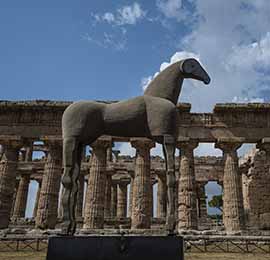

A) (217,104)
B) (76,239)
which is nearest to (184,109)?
(217,104)

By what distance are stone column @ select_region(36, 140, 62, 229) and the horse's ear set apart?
60.5 ft

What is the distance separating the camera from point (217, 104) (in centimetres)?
2356

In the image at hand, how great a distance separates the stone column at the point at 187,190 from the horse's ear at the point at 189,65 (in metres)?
16.6

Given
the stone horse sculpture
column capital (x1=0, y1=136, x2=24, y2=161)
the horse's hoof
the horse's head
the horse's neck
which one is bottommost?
the horse's hoof

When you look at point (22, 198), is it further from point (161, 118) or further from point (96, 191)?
point (161, 118)

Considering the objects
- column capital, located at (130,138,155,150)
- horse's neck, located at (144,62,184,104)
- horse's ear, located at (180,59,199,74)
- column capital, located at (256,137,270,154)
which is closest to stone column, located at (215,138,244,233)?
column capital, located at (256,137,270,154)

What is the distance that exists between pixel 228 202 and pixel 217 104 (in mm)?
7427

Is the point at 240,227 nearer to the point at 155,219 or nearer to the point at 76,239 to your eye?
the point at 155,219

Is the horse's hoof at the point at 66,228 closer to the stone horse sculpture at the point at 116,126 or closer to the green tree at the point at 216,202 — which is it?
the stone horse sculpture at the point at 116,126

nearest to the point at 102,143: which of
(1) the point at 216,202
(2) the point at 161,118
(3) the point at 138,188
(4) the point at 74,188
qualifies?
(3) the point at 138,188

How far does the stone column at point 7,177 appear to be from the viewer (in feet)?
75.9

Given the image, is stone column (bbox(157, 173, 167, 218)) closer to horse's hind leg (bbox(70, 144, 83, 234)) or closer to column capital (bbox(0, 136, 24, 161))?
column capital (bbox(0, 136, 24, 161))

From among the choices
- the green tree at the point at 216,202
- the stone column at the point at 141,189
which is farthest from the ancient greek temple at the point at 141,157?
the green tree at the point at 216,202

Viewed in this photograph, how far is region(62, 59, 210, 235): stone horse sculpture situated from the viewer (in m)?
6.39
